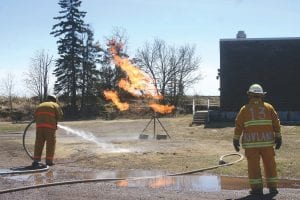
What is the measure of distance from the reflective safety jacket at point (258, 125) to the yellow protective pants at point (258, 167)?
109mm

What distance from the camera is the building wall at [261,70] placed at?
34.2 metres

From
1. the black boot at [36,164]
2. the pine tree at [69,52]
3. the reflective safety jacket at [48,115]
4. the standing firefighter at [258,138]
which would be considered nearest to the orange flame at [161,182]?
the standing firefighter at [258,138]

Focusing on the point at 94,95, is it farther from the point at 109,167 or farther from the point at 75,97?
the point at 109,167

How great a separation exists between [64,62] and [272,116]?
49.4 meters

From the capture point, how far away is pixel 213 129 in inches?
1155

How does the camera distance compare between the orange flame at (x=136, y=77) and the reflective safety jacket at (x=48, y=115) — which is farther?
the orange flame at (x=136, y=77)

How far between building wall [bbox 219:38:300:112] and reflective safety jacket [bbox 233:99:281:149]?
24857 millimetres

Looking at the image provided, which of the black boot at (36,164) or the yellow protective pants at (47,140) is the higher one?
Answer: the yellow protective pants at (47,140)

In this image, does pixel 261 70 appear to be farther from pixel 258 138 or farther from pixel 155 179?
pixel 258 138

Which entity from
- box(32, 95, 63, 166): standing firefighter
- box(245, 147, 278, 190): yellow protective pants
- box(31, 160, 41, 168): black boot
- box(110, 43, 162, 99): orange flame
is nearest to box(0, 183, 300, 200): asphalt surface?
box(245, 147, 278, 190): yellow protective pants

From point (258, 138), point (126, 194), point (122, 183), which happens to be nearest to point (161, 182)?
point (122, 183)

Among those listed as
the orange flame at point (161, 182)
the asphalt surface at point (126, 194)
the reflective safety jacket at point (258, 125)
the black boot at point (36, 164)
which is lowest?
the asphalt surface at point (126, 194)

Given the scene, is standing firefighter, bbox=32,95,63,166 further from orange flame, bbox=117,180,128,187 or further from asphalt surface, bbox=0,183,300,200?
asphalt surface, bbox=0,183,300,200

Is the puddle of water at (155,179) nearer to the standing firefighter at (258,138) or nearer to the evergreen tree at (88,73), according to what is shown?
the standing firefighter at (258,138)
